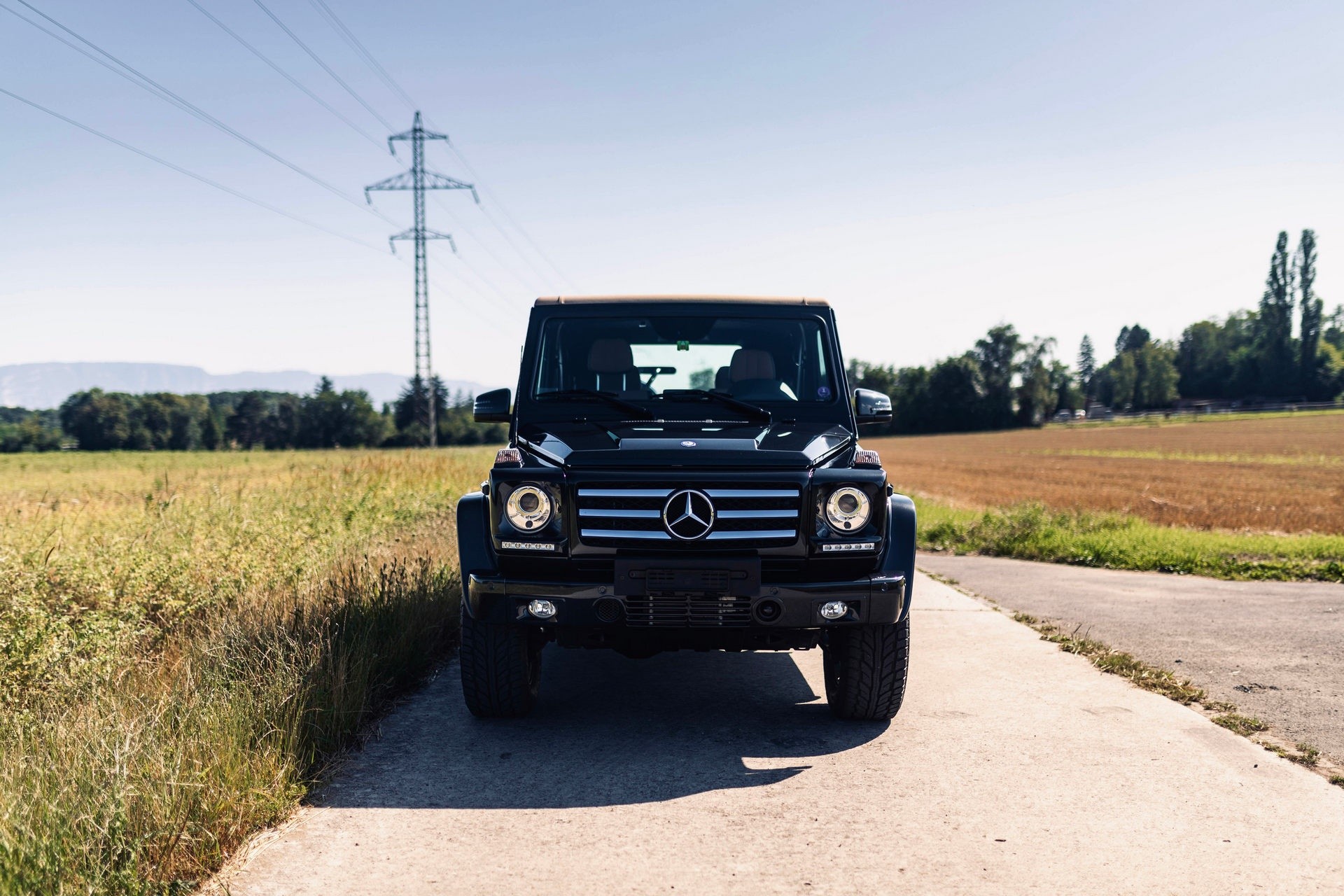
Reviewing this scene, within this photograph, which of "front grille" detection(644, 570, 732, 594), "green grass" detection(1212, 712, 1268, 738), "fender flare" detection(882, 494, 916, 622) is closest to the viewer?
"front grille" detection(644, 570, 732, 594)

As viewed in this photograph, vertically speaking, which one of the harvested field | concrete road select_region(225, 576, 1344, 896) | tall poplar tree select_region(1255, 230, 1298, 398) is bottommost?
Result: the harvested field

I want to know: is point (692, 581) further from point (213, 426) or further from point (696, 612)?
point (213, 426)

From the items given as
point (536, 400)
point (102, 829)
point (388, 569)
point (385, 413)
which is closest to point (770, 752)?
A: point (536, 400)

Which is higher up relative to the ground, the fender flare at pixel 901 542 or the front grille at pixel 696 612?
the fender flare at pixel 901 542

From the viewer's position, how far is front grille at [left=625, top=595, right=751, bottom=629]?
4.33 meters

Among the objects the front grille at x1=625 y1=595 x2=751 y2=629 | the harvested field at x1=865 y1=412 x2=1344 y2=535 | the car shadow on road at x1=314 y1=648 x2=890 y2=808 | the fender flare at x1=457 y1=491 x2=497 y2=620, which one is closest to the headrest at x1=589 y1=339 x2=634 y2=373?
the fender flare at x1=457 y1=491 x2=497 y2=620

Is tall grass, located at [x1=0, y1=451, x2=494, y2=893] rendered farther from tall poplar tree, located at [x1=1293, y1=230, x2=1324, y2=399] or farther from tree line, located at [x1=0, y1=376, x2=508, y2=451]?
tall poplar tree, located at [x1=1293, y1=230, x2=1324, y2=399]

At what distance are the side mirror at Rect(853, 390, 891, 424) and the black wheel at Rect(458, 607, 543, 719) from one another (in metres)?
2.18

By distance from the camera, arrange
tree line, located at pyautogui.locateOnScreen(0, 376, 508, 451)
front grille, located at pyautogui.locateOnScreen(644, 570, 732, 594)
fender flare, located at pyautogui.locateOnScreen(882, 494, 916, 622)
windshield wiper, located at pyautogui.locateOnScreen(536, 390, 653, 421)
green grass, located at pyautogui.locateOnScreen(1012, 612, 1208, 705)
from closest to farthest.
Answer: front grille, located at pyautogui.locateOnScreen(644, 570, 732, 594) → fender flare, located at pyautogui.locateOnScreen(882, 494, 916, 622) → windshield wiper, located at pyautogui.locateOnScreen(536, 390, 653, 421) → green grass, located at pyautogui.locateOnScreen(1012, 612, 1208, 705) → tree line, located at pyautogui.locateOnScreen(0, 376, 508, 451)

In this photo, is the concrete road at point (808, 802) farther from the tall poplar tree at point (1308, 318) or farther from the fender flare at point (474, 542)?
the tall poplar tree at point (1308, 318)

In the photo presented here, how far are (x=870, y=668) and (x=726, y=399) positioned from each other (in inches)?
64.6

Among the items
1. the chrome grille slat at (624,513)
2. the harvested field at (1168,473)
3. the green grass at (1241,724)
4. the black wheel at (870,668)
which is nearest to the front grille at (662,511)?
the chrome grille slat at (624,513)

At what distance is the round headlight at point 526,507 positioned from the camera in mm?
4457

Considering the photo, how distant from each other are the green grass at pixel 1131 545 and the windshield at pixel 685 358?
754cm
